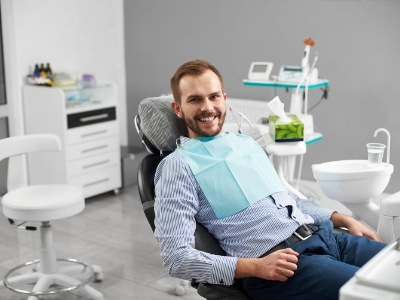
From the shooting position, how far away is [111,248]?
339 cm

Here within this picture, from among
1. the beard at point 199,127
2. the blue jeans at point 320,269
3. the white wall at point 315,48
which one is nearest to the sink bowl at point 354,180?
the blue jeans at point 320,269

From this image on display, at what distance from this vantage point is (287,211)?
192 centimetres

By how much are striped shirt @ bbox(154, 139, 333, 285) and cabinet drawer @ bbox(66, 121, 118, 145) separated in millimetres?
2163

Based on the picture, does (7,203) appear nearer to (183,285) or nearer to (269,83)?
(183,285)

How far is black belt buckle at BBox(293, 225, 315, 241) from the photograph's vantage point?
6.06 feet

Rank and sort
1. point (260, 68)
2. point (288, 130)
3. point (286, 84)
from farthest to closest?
1. point (260, 68)
2. point (286, 84)
3. point (288, 130)

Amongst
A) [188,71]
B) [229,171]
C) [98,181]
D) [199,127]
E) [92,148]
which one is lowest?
[98,181]

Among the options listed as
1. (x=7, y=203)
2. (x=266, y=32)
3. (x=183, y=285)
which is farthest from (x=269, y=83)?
(x=7, y=203)

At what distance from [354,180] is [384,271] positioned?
2.71ft

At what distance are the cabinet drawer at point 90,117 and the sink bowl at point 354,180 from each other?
2.19 metres

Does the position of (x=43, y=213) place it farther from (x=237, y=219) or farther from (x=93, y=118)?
(x=93, y=118)

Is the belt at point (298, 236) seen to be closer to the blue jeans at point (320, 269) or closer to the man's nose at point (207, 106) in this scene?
the blue jeans at point (320, 269)

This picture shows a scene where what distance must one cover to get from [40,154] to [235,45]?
59.1 inches

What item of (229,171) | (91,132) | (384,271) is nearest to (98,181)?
(91,132)
